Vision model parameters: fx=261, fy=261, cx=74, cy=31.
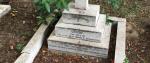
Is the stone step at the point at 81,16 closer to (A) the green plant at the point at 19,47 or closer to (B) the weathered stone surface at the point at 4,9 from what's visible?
(A) the green plant at the point at 19,47

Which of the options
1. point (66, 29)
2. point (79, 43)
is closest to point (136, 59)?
point (79, 43)

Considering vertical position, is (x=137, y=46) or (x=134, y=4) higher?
(x=134, y=4)

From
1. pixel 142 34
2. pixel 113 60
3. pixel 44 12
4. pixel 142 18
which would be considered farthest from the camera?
pixel 142 18

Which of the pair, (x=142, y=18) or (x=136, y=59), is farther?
(x=142, y=18)

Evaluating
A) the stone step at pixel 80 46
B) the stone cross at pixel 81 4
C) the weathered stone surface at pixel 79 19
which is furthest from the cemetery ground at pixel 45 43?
the stone cross at pixel 81 4

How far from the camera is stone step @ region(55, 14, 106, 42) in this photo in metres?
4.43

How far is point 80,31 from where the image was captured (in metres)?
4.48

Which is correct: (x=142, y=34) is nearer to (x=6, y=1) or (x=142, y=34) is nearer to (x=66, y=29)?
(x=66, y=29)

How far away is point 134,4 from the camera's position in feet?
21.0

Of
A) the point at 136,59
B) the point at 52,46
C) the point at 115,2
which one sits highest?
the point at 115,2

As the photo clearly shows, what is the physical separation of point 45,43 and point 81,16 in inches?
35.5

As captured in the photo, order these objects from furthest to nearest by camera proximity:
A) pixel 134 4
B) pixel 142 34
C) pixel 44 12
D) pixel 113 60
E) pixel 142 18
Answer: pixel 134 4, pixel 142 18, pixel 142 34, pixel 44 12, pixel 113 60

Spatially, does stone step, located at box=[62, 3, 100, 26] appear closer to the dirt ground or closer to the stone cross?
the stone cross

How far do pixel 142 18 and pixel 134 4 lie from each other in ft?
2.11
